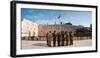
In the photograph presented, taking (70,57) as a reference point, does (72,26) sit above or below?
above

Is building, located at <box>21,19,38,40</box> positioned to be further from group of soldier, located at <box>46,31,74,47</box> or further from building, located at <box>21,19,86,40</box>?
group of soldier, located at <box>46,31,74,47</box>

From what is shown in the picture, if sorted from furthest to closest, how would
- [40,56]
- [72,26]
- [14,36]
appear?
[72,26] < [40,56] < [14,36]

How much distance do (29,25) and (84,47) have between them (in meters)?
0.65

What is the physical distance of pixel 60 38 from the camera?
196cm

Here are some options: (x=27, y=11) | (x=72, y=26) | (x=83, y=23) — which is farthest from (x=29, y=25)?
(x=83, y=23)

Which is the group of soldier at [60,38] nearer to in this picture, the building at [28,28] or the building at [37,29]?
the building at [37,29]

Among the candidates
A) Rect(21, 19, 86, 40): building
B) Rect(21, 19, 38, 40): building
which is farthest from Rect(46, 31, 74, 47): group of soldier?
Rect(21, 19, 38, 40): building

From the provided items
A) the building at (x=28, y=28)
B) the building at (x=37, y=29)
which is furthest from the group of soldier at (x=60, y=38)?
the building at (x=28, y=28)

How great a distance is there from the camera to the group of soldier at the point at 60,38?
1.93 metres

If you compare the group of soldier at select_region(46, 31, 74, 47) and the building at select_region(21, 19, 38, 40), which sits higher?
the building at select_region(21, 19, 38, 40)

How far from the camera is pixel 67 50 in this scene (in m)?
1.99

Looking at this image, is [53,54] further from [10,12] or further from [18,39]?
[10,12]

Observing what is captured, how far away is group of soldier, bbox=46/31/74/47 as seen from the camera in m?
1.93

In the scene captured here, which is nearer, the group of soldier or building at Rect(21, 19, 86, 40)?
building at Rect(21, 19, 86, 40)
